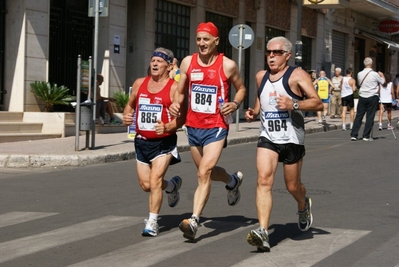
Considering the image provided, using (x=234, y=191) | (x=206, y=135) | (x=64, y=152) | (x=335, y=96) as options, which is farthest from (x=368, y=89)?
(x=335, y=96)

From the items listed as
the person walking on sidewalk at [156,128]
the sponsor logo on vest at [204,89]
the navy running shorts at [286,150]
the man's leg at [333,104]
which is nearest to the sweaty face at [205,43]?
the sponsor logo on vest at [204,89]

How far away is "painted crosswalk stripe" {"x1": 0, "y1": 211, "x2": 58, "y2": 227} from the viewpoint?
8344mm

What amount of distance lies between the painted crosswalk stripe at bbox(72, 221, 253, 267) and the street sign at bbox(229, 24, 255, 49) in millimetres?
13026

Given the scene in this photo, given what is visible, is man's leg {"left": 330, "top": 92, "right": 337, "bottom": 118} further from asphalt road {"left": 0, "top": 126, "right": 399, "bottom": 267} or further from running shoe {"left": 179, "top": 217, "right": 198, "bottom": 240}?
running shoe {"left": 179, "top": 217, "right": 198, "bottom": 240}

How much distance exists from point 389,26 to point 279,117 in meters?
38.0

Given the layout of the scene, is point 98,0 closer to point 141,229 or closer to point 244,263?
point 141,229

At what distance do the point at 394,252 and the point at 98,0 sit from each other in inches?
397

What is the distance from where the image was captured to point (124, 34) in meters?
21.9

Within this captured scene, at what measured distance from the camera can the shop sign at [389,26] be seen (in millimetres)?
43344

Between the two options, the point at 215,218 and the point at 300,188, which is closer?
the point at 300,188

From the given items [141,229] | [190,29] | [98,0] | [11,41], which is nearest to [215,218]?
[141,229]

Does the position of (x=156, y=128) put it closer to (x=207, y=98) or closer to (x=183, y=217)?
(x=207, y=98)

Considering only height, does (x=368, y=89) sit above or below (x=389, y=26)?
below

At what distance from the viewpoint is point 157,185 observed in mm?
7594
